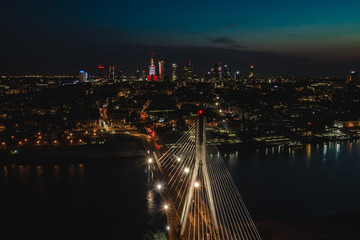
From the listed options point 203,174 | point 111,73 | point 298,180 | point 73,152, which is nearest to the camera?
point 203,174

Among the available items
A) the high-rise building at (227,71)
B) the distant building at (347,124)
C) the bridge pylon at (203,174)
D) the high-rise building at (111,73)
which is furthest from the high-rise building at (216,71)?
the bridge pylon at (203,174)

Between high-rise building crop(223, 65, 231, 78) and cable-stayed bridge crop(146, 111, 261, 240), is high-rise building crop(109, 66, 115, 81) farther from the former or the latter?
cable-stayed bridge crop(146, 111, 261, 240)

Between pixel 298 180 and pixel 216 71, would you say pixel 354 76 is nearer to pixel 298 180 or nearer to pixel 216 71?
pixel 216 71

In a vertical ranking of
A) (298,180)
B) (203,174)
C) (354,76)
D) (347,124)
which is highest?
(354,76)

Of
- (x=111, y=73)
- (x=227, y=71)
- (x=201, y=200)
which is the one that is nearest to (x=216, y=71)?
(x=227, y=71)

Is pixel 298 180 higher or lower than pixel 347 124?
lower

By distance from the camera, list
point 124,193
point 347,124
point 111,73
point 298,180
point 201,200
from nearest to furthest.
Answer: point 201,200 < point 124,193 < point 298,180 < point 347,124 < point 111,73

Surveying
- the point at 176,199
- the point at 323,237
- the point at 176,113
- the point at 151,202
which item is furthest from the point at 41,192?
the point at 176,113
